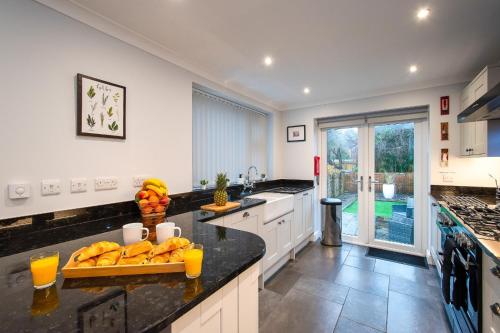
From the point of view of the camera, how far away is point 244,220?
2166 millimetres

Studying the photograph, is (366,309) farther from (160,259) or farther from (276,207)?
(160,259)

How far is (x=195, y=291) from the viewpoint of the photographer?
2.40 feet

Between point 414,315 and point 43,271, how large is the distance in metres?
2.65

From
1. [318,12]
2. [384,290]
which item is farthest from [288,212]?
[318,12]

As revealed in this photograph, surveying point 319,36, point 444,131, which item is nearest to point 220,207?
point 319,36

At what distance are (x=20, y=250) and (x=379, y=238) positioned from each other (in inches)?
161

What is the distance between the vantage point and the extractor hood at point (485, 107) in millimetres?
1210

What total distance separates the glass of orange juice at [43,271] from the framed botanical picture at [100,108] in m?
1.08

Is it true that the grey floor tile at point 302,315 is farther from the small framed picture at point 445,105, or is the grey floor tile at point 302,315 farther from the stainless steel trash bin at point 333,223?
the small framed picture at point 445,105

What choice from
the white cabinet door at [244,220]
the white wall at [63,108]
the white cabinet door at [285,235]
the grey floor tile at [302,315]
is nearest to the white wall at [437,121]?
the white cabinet door at [285,235]

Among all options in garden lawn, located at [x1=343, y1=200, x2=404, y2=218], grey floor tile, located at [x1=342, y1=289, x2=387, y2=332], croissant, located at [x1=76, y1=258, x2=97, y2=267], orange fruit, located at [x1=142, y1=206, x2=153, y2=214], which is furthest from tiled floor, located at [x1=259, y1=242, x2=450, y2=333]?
croissant, located at [x1=76, y1=258, x2=97, y2=267]

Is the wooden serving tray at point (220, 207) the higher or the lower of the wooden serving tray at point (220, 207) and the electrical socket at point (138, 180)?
the lower

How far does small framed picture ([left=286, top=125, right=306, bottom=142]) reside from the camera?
390 cm

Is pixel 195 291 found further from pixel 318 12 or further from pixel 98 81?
pixel 318 12
